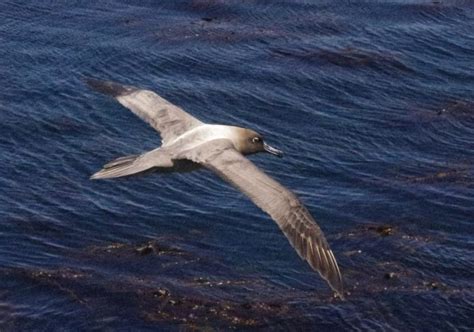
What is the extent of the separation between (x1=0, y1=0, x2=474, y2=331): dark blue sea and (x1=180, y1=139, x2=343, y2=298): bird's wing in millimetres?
2623

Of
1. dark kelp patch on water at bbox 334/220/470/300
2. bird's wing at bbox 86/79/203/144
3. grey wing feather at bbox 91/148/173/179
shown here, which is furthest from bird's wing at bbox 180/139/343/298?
dark kelp patch on water at bbox 334/220/470/300

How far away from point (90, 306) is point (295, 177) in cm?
563

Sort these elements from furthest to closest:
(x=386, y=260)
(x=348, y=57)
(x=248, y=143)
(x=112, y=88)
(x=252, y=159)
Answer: (x=348, y=57), (x=252, y=159), (x=112, y=88), (x=386, y=260), (x=248, y=143)

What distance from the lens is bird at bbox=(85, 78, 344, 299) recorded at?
13594 millimetres

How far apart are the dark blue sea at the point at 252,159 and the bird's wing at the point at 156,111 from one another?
2.13 meters

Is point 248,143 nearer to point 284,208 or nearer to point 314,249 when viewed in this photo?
point 284,208

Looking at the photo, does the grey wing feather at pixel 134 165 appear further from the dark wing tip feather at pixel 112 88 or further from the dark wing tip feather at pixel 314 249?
the dark wing tip feather at pixel 112 88

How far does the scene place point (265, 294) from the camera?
16.9m

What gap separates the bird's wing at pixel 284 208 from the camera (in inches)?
530

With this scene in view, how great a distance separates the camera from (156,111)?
17.5 m

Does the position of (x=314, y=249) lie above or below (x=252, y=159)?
above

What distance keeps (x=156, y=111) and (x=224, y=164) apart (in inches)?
116

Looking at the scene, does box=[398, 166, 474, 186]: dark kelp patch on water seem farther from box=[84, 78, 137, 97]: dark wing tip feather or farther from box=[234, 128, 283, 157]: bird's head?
box=[84, 78, 137, 97]: dark wing tip feather

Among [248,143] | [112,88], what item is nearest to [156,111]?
[112,88]
